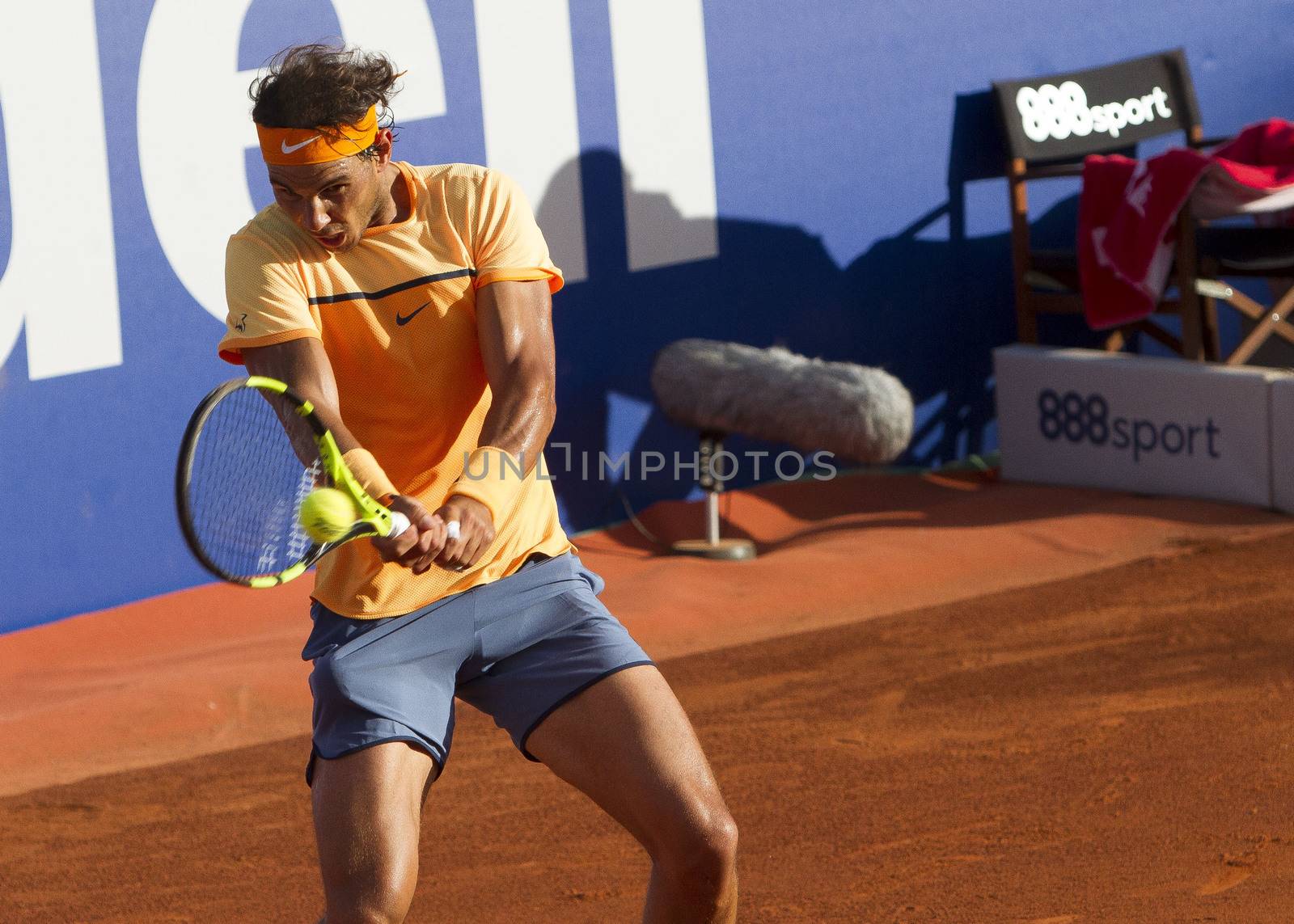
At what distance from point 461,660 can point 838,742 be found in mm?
2097

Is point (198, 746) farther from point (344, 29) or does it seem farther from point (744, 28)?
point (744, 28)

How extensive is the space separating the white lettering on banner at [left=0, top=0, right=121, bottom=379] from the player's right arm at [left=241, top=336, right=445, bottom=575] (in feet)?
10.9

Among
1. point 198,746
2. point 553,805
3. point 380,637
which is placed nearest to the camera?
point 380,637

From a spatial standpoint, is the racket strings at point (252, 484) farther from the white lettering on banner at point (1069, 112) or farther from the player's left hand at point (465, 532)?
the white lettering on banner at point (1069, 112)

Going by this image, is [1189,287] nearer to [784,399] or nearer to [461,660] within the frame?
[784,399]

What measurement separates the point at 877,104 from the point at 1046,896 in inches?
199

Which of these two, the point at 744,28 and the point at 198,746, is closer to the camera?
the point at 198,746

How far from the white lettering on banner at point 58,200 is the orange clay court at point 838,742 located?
1.07 metres

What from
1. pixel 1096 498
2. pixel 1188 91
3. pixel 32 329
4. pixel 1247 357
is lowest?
pixel 1096 498

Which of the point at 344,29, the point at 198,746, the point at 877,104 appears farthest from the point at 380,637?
the point at 877,104

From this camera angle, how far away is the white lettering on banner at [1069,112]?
7.85m

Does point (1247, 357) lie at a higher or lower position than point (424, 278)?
lower

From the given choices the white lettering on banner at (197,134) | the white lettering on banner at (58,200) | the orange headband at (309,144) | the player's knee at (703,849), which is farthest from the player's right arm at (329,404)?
the white lettering on banner at (197,134)

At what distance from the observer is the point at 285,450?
295 cm
